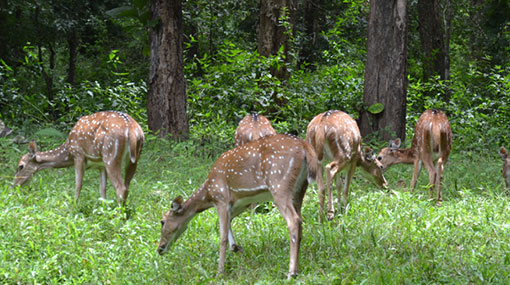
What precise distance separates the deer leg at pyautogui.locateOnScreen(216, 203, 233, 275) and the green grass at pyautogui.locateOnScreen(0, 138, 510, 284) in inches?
Result: 4.5

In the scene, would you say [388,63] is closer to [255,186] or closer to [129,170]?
[129,170]

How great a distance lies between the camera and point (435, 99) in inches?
626

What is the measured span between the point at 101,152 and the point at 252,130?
7.30 feet

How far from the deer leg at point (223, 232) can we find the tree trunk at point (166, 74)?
6.20 metres

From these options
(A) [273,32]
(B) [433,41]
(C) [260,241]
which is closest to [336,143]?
(C) [260,241]

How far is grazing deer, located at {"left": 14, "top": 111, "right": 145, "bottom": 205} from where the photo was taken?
7.73m

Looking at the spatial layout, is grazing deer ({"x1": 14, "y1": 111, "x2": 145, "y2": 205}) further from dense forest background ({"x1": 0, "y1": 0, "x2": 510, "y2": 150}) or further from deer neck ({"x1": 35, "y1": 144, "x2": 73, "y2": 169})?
dense forest background ({"x1": 0, "y1": 0, "x2": 510, "y2": 150})

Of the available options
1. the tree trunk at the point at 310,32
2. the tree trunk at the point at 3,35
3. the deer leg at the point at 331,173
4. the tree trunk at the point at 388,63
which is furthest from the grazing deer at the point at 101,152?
the tree trunk at the point at 310,32

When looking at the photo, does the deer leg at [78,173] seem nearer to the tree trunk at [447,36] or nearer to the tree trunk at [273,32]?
the tree trunk at [273,32]

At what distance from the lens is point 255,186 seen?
584cm

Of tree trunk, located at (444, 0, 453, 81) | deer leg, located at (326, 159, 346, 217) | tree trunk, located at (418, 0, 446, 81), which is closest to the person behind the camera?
deer leg, located at (326, 159, 346, 217)

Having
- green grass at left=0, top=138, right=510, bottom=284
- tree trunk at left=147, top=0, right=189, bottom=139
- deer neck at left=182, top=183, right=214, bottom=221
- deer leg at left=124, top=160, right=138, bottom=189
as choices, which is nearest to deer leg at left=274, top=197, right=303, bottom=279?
green grass at left=0, top=138, right=510, bottom=284

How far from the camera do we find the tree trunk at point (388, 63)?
11562 mm

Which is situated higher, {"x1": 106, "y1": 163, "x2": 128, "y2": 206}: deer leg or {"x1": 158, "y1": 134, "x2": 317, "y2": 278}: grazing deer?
{"x1": 158, "y1": 134, "x2": 317, "y2": 278}: grazing deer
